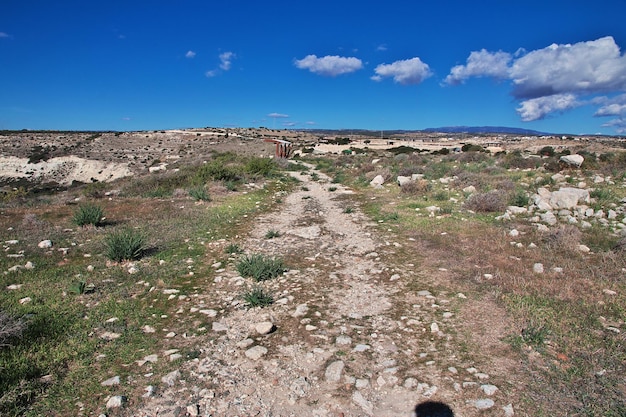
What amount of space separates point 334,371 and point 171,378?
61.4 inches

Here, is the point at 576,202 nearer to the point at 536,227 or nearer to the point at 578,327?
the point at 536,227

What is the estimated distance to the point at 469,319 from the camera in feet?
15.1

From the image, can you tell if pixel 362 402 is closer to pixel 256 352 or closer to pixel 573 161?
pixel 256 352

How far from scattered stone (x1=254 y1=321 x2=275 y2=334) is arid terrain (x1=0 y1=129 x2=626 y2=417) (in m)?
0.01

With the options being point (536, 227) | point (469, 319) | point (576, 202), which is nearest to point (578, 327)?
point (469, 319)

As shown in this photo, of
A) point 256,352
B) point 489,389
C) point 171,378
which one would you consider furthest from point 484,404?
point 171,378

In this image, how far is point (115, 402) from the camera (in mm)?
3102

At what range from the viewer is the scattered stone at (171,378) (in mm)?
3404

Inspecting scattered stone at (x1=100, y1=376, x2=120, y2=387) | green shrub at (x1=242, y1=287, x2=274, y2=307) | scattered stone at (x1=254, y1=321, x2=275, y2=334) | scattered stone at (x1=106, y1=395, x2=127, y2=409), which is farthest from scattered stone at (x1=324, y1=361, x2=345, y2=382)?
scattered stone at (x1=100, y1=376, x2=120, y2=387)

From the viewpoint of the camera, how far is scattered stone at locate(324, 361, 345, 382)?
11.6ft

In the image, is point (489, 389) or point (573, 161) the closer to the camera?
point (489, 389)

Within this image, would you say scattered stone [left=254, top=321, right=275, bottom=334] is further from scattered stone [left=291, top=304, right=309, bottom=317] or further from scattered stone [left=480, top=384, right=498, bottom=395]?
scattered stone [left=480, top=384, right=498, bottom=395]

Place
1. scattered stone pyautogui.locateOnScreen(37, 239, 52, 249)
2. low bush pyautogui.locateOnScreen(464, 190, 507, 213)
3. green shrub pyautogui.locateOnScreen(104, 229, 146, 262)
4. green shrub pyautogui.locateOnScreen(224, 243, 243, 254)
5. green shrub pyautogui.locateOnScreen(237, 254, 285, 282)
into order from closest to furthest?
green shrub pyautogui.locateOnScreen(237, 254, 285, 282), green shrub pyautogui.locateOnScreen(104, 229, 146, 262), scattered stone pyautogui.locateOnScreen(37, 239, 52, 249), green shrub pyautogui.locateOnScreen(224, 243, 243, 254), low bush pyautogui.locateOnScreen(464, 190, 507, 213)

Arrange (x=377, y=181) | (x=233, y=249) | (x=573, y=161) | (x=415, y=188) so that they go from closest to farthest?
(x=233, y=249) → (x=415, y=188) → (x=573, y=161) → (x=377, y=181)
